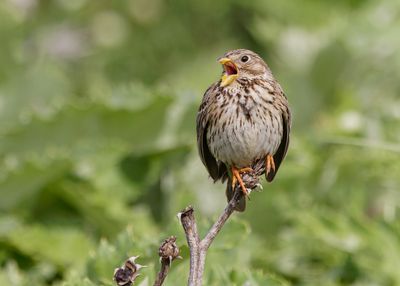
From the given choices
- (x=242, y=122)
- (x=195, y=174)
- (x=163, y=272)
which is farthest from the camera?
(x=195, y=174)

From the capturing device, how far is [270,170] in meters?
3.22

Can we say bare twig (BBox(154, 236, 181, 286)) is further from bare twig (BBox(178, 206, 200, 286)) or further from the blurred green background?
the blurred green background

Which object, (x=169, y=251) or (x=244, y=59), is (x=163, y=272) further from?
(x=244, y=59)

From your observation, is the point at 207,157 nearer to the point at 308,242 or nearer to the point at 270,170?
the point at 270,170

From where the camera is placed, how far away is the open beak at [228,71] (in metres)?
3.27

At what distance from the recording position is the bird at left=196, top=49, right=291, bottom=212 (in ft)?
10.9

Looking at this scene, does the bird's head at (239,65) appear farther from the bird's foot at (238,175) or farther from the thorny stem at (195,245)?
the thorny stem at (195,245)

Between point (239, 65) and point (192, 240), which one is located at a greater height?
point (239, 65)

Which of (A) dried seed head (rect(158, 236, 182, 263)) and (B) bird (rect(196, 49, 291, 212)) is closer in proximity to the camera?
(A) dried seed head (rect(158, 236, 182, 263))

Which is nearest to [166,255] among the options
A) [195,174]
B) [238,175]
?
[238,175]

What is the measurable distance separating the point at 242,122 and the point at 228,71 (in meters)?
0.18

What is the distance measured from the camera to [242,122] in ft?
11.4

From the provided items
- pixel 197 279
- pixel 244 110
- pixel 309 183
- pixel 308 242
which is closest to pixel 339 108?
pixel 309 183

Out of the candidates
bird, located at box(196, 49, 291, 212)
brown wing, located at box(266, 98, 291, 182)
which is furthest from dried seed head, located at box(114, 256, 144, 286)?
brown wing, located at box(266, 98, 291, 182)
